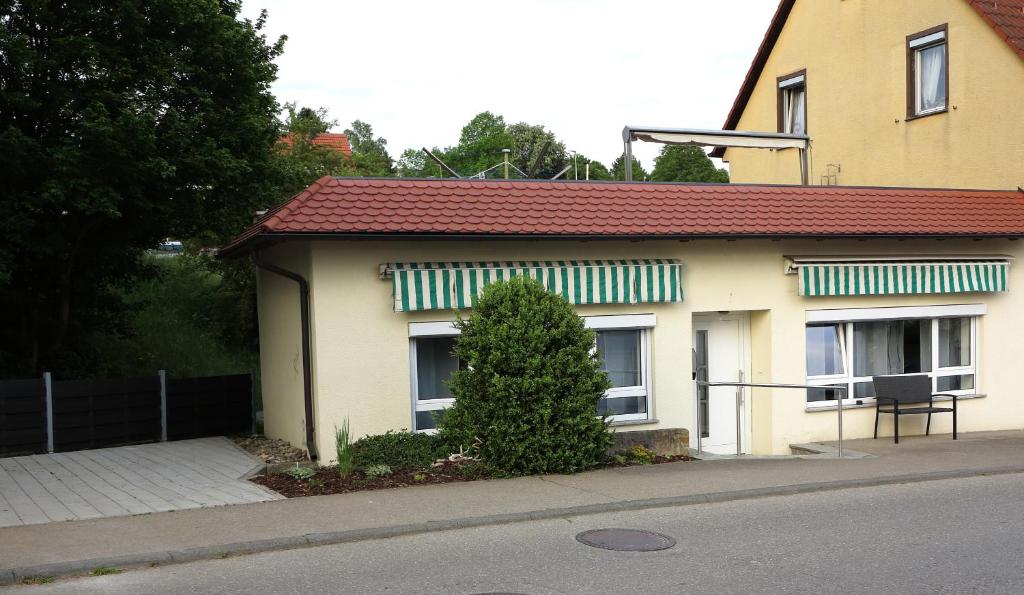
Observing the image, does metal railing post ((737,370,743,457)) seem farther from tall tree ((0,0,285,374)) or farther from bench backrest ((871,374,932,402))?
tall tree ((0,0,285,374))

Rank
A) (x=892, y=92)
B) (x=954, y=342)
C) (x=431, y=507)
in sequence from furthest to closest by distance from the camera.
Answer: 1. (x=892, y=92)
2. (x=954, y=342)
3. (x=431, y=507)

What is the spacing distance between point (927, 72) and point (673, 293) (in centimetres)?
939

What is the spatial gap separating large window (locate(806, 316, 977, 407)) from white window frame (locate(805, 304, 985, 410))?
0.02 meters

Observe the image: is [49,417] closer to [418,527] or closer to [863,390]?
[418,527]

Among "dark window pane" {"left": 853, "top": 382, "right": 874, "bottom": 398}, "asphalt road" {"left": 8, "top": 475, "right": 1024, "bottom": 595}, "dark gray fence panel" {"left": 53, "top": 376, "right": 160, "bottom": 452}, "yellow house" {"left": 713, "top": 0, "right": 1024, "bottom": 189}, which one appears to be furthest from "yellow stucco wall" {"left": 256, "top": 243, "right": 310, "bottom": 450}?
"yellow house" {"left": 713, "top": 0, "right": 1024, "bottom": 189}

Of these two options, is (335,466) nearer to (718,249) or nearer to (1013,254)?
(718,249)

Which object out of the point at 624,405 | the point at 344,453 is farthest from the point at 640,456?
the point at 344,453

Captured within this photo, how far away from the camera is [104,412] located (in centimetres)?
1426

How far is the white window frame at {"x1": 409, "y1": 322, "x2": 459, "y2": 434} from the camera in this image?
1188cm

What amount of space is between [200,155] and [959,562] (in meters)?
13.0

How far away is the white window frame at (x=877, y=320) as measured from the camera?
47.0 ft

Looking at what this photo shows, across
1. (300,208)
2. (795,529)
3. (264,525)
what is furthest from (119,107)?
(795,529)

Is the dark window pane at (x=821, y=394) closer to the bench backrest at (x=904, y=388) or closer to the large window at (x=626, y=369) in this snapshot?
the bench backrest at (x=904, y=388)

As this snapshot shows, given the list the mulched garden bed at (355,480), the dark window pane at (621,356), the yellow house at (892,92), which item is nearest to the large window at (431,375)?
the mulched garden bed at (355,480)
